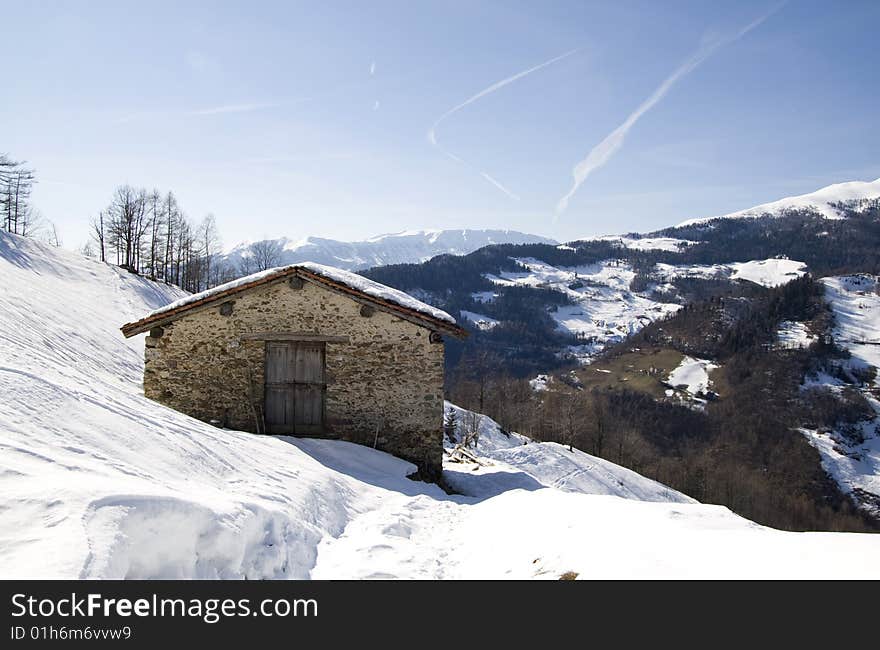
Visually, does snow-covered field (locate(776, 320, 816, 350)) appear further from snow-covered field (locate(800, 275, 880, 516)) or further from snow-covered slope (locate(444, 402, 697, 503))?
snow-covered slope (locate(444, 402, 697, 503))

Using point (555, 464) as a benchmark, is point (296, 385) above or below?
above

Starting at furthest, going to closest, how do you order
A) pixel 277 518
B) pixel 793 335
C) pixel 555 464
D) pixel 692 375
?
pixel 793 335, pixel 692 375, pixel 555 464, pixel 277 518

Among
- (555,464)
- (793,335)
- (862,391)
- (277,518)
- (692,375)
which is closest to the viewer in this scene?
(277,518)

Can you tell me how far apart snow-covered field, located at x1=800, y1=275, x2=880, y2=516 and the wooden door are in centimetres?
9019

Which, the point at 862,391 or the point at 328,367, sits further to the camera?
the point at 862,391

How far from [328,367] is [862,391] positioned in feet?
455

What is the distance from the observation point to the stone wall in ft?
38.8

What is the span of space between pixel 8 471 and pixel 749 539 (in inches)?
242

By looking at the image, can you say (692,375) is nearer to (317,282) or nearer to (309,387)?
(309,387)

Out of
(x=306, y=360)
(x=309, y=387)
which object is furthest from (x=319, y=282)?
(x=309, y=387)

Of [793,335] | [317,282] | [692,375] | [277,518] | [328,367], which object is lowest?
[692,375]

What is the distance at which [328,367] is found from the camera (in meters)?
11.9

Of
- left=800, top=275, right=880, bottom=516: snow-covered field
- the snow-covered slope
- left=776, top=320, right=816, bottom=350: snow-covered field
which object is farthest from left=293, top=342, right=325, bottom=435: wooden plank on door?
left=776, top=320, right=816, bottom=350: snow-covered field
